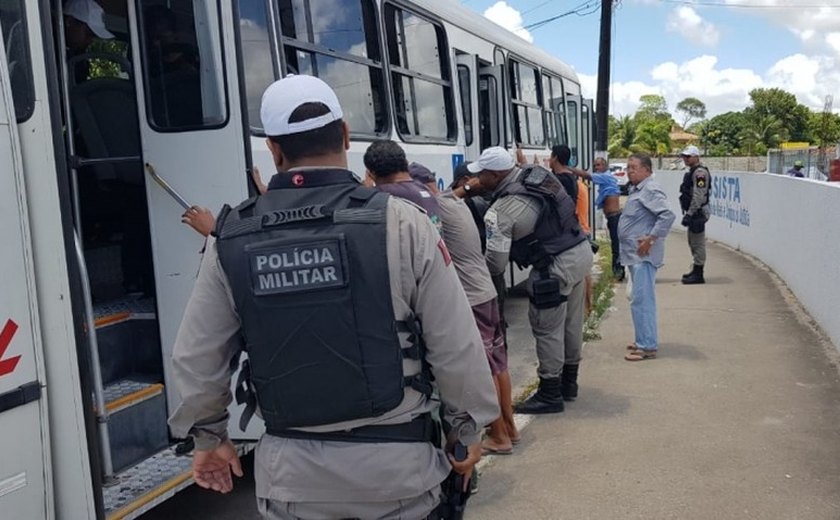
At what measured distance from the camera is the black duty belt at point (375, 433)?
85.8 inches

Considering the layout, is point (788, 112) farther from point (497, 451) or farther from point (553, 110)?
point (497, 451)

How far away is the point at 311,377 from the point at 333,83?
328 centimetres

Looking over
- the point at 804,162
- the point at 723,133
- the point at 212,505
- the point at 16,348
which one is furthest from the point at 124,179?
the point at 723,133

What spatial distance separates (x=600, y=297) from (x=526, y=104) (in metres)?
2.61

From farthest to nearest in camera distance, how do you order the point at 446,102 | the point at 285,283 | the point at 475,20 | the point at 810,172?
the point at 810,172, the point at 475,20, the point at 446,102, the point at 285,283

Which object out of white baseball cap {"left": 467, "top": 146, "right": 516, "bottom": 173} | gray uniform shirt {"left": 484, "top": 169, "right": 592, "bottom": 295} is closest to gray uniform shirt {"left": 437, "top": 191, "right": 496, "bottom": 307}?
gray uniform shirt {"left": 484, "top": 169, "right": 592, "bottom": 295}

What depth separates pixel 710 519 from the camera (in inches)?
160

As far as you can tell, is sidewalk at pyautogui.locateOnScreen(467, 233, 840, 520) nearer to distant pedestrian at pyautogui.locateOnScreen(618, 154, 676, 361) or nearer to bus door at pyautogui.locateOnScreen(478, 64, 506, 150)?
distant pedestrian at pyautogui.locateOnScreen(618, 154, 676, 361)

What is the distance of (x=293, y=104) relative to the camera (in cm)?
216

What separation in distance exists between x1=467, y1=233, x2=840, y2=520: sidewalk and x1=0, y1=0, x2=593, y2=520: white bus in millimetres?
1837

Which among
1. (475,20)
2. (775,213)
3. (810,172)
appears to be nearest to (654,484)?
(475,20)

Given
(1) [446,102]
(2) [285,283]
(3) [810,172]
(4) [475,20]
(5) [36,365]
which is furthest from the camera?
(3) [810,172]

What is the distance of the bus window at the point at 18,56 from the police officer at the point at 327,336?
109 centimetres

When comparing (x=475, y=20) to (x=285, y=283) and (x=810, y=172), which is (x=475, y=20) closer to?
(x=285, y=283)
